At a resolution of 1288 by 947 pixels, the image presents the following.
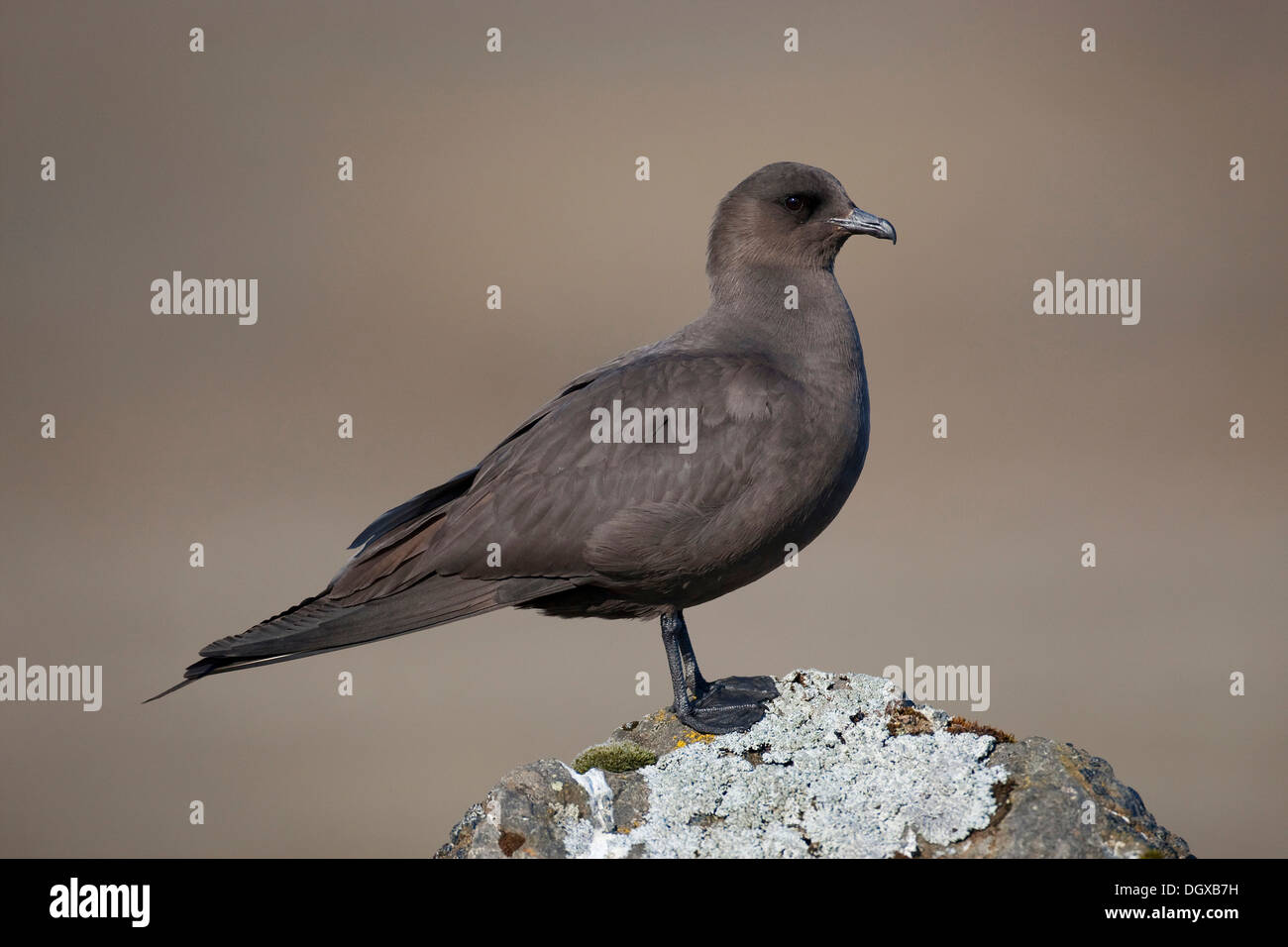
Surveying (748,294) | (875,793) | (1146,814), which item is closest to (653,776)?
(875,793)

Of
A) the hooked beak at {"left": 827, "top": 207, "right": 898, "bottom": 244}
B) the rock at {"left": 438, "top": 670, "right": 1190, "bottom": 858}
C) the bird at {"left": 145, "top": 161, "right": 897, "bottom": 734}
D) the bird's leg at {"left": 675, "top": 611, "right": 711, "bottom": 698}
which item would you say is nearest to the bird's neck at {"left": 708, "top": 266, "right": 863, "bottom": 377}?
the bird at {"left": 145, "top": 161, "right": 897, "bottom": 734}

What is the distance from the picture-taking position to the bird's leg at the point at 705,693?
21.5ft

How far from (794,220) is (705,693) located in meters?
2.63

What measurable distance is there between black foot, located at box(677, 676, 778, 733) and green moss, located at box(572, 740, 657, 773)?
1.11ft

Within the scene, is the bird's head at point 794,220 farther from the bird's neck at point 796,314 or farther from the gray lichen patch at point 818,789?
the gray lichen patch at point 818,789

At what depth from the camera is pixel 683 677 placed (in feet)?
22.3

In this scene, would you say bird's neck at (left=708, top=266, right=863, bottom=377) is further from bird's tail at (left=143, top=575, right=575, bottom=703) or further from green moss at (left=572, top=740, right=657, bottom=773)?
green moss at (left=572, top=740, right=657, bottom=773)

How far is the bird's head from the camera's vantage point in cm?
729

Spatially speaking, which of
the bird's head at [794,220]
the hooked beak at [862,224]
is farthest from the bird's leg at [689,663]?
the hooked beak at [862,224]

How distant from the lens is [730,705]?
6762 mm

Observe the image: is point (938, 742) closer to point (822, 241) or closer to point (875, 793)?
point (875, 793)

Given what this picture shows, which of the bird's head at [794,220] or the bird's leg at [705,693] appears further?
the bird's head at [794,220]

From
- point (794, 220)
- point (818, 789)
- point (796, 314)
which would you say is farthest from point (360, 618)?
point (794, 220)

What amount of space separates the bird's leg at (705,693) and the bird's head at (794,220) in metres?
2.05
